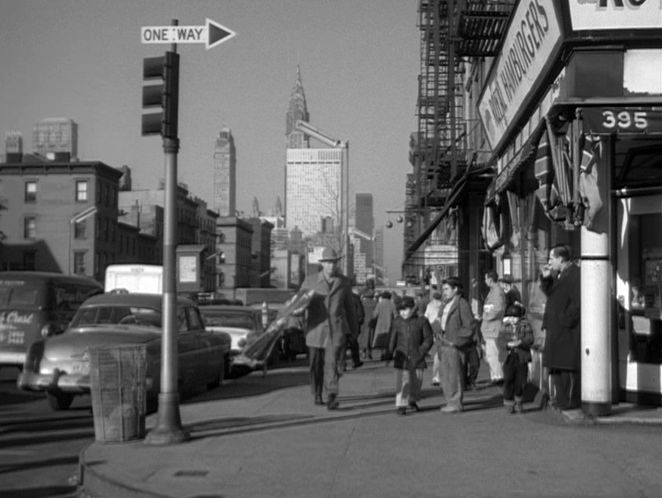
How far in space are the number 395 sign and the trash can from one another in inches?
212

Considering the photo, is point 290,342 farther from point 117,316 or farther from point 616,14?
point 616,14

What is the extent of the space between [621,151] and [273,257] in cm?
15227

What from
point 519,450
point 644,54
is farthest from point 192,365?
point 644,54

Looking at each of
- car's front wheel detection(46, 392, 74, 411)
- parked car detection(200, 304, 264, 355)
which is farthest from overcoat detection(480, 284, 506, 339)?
parked car detection(200, 304, 264, 355)

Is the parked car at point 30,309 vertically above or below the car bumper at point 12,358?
above

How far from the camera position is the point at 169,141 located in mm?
9781

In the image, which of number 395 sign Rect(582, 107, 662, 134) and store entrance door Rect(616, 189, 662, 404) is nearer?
number 395 sign Rect(582, 107, 662, 134)

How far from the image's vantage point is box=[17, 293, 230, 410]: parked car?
12.0m

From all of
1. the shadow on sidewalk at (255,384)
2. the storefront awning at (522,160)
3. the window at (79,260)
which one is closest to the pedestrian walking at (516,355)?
the storefront awning at (522,160)

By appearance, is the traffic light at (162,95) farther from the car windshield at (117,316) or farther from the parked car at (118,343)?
the car windshield at (117,316)

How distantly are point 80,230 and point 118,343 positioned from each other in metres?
60.9

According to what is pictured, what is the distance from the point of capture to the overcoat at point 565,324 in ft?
34.6

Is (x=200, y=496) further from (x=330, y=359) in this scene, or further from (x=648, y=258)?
(x=648, y=258)

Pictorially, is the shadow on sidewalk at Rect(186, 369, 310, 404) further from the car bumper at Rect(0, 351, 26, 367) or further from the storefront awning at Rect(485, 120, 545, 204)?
the storefront awning at Rect(485, 120, 545, 204)
